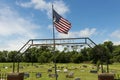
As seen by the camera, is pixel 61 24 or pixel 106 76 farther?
pixel 61 24

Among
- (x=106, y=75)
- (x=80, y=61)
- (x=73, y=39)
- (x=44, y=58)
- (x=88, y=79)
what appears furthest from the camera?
(x=80, y=61)

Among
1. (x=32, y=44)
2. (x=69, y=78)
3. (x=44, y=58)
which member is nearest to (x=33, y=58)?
(x=44, y=58)

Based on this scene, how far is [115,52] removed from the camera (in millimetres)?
137125

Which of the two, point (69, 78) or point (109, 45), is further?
point (109, 45)

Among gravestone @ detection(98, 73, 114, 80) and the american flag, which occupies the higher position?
the american flag

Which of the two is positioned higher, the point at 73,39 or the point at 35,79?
the point at 73,39

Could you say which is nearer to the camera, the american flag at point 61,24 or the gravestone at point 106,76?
the gravestone at point 106,76

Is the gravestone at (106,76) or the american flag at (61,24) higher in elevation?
the american flag at (61,24)

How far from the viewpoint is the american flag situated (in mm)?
19484

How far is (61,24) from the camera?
19.6 meters

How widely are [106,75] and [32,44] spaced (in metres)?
5.85

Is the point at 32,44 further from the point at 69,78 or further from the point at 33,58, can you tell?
the point at 33,58

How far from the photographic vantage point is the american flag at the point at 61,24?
63.9 feet

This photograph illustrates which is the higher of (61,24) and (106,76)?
(61,24)
